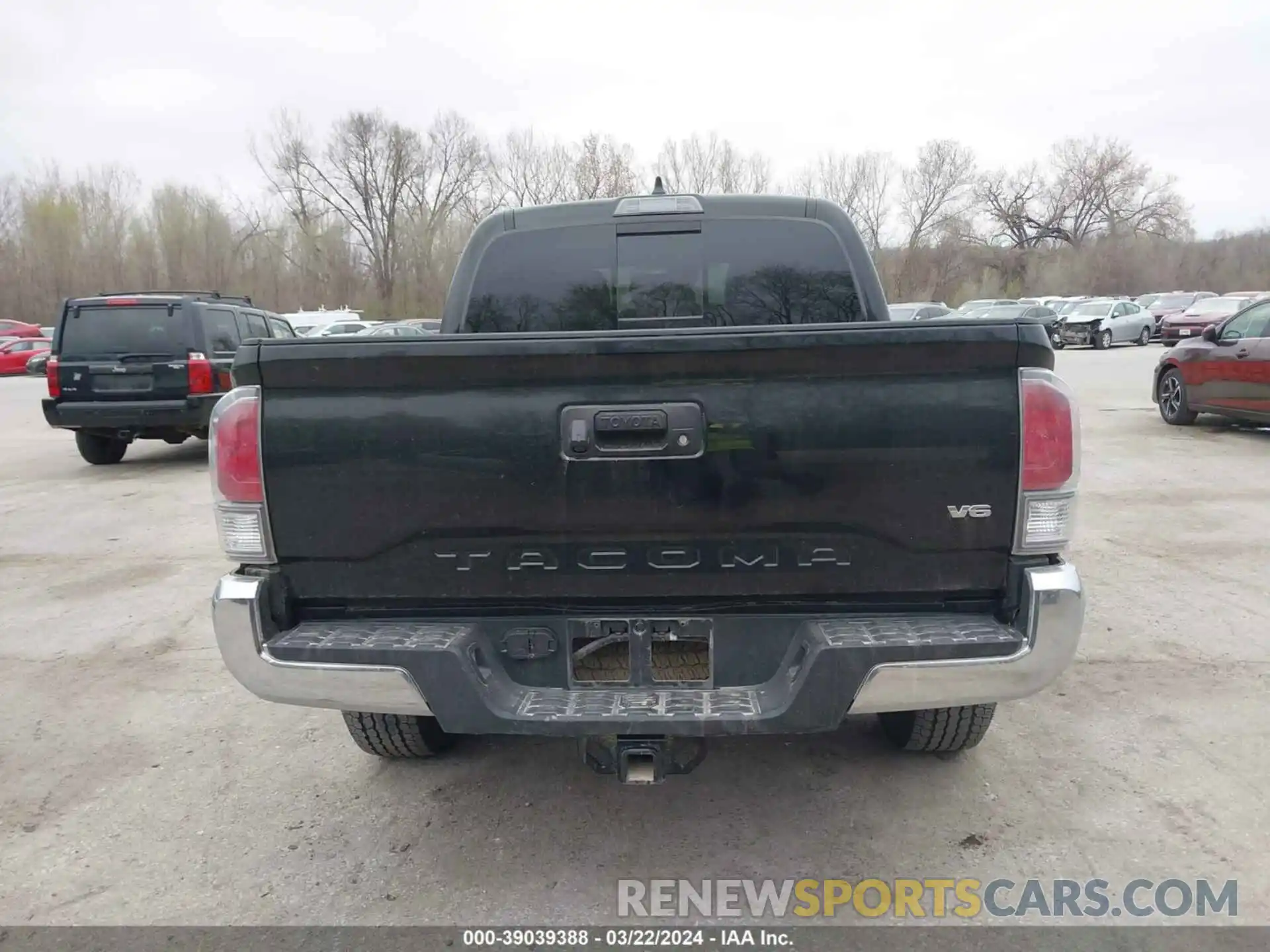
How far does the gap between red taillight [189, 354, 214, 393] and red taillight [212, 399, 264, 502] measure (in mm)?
8221

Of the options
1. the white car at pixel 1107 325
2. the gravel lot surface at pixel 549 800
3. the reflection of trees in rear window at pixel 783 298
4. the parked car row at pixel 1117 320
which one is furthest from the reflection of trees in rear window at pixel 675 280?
the white car at pixel 1107 325

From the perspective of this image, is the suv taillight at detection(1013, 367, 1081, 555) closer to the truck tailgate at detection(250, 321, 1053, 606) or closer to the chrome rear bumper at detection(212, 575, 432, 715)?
the truck tailgate at detection(250, 321, 1053, 606)

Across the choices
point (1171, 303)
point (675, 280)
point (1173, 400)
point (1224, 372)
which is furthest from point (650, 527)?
point (1171, 303)

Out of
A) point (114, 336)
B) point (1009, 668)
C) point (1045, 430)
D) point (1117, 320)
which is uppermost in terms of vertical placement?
point (114, 336)

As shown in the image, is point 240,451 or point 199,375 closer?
point 240,451

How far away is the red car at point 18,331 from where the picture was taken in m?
35.1

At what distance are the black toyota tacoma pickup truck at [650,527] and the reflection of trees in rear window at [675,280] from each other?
128 cm

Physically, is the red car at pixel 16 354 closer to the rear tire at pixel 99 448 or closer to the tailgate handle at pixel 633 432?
the rear tire at pixel 99 448

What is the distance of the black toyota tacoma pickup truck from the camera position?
227 centimetres

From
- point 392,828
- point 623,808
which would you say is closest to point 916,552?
point 623,808

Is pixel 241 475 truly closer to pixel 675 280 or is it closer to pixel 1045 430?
pixel 675 280

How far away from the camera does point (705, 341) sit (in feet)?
7.35

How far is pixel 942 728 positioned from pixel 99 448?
11.1 metres

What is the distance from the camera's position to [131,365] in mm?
9695
